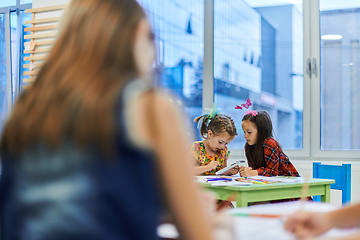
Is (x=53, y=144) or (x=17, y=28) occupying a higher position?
(x=17, y=28)

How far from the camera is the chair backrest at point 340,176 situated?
2.77 m

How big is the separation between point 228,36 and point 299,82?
973 millimetres

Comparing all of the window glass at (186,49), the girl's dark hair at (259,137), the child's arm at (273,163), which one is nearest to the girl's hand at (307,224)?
the child's arm at (273,163)

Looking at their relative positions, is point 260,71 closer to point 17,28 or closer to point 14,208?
point 17,28

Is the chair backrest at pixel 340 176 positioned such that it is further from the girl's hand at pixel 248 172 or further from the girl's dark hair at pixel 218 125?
the girl's dark hair at pixel 218 125

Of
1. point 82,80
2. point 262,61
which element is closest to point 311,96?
point 262,61

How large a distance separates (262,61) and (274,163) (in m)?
1.60

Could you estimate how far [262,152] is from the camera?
3113 millimetres

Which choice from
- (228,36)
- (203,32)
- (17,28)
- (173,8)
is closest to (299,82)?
(228,36)

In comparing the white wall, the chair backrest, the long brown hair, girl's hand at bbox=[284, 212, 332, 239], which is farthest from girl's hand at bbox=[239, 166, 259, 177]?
the white wall

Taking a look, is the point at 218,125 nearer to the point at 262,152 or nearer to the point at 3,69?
the point at 262,152

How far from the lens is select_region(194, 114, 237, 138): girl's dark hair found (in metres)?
3.21

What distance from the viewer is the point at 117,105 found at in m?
0.49

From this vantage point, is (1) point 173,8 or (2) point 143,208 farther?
(1) point 173,8
